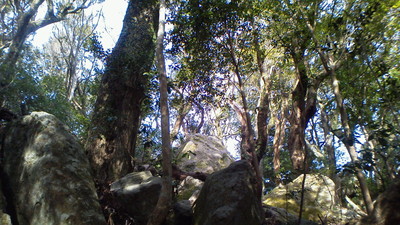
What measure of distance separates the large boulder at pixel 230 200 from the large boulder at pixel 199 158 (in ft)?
13.6

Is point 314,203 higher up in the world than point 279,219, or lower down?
higher up

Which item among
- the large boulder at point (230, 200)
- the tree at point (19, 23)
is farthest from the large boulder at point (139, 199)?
the tree at point (19, 23)

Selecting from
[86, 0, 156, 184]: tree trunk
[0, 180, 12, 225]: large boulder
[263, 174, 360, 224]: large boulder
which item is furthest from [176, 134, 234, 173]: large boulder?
[0, 180, 12, 225]: large boulder

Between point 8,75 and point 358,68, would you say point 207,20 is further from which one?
point 8,75

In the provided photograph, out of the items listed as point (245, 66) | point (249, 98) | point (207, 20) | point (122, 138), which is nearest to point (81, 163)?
point (122, 138)

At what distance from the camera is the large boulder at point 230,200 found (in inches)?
177

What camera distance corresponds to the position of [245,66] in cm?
856

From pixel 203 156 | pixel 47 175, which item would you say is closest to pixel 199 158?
pixel 203 156

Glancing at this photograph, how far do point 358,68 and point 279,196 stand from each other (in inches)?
185

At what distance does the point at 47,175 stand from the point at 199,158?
720cm

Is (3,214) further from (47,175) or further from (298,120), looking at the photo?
(298,120)

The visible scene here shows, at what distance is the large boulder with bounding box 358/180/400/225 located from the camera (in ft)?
9.37

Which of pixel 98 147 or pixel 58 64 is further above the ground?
pixel 58 64

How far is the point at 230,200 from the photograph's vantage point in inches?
186
